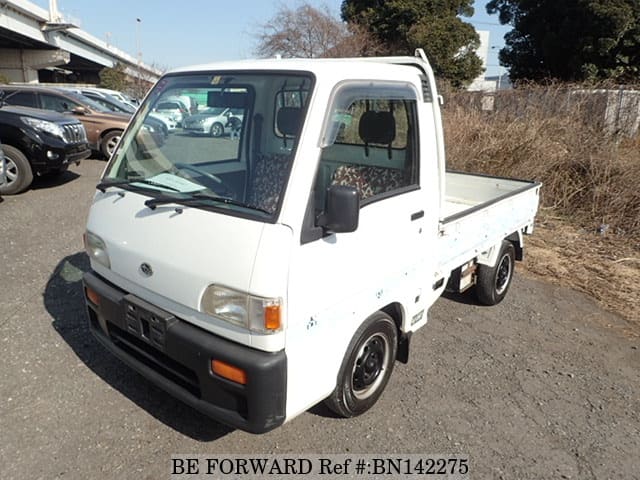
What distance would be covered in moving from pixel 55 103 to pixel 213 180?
34.8ft

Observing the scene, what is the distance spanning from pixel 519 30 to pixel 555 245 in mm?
20564

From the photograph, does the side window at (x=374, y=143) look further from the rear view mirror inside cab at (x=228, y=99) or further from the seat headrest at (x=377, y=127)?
the rear view mirror inside cab at (x=228, y=99)

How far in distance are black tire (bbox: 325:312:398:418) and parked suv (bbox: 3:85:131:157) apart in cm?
993

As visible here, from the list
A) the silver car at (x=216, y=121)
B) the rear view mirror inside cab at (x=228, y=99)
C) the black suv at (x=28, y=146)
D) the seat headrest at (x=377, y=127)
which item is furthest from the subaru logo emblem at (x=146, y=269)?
the black suv at (x=28, y=146)

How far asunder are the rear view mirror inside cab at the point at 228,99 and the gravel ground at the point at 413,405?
188cm

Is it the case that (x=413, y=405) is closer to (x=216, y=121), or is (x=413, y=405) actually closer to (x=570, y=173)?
(x=216, y=121)

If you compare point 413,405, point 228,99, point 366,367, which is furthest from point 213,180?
point 413,405

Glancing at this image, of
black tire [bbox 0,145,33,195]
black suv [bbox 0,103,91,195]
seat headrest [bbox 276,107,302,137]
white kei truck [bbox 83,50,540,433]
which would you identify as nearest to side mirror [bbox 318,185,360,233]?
white kei truck [bbox 83,50,540,433]

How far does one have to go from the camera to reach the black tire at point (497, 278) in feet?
14.2

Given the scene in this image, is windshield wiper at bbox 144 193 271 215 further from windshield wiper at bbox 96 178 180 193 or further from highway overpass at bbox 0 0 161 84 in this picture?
highway overpass at bbox 0 0 161 84

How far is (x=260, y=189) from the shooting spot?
7.30 ft

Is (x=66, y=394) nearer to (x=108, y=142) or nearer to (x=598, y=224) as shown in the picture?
(x=598, y=224)

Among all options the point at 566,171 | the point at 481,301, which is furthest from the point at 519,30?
the point at 481,301

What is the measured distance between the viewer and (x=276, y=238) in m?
2.01
